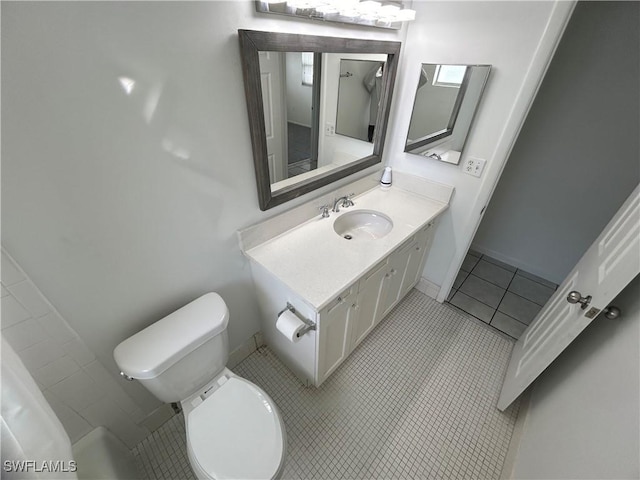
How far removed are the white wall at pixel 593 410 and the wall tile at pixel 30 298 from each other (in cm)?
172

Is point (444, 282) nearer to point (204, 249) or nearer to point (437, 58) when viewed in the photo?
point (437, 58)

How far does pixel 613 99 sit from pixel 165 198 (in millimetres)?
2736

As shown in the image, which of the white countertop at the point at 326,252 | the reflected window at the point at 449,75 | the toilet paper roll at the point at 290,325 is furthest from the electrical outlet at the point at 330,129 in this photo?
the toilet paper roll at the point at 290,325

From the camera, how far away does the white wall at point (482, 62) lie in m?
1.23

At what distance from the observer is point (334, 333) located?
134cm

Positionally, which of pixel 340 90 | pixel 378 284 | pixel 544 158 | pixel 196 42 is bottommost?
pixel 378 284

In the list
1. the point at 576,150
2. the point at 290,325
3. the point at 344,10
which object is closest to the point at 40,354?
the point at 290,325

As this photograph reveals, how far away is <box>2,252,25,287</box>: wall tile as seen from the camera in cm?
73

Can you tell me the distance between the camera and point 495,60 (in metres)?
1.36

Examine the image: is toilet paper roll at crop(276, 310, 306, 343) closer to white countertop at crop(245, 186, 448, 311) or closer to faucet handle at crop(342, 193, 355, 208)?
white countertop at crop(245, 186, 448, 311)

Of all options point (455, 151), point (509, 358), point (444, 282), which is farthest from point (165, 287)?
point (509, 358)

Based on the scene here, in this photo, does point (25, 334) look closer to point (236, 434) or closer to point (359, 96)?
point (236, 434)

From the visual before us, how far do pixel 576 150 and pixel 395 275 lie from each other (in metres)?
1.70

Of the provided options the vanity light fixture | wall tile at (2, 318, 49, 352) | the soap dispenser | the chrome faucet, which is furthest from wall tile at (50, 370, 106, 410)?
the soap dispenser
